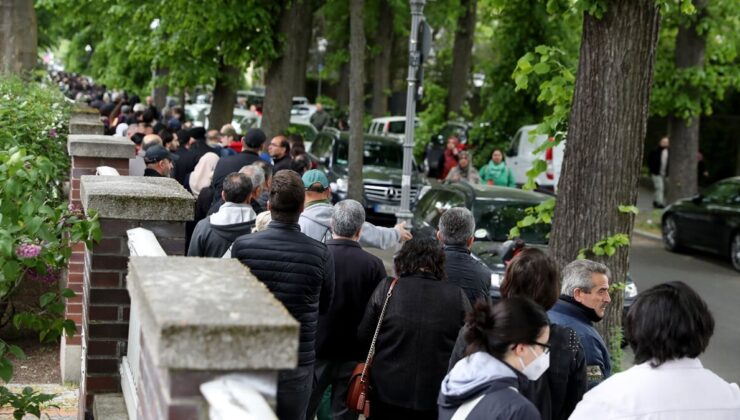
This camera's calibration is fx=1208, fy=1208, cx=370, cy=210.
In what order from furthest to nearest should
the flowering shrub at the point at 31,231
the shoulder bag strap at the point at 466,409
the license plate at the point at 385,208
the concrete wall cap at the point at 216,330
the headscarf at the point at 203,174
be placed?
the license plate at the point at 385,208, the headscarf at the point at 203,174, the flowering shrub at the point at 31,231, the shoulder bag strap at the point at 466,409, the concrete wall cap at the point at 216,330

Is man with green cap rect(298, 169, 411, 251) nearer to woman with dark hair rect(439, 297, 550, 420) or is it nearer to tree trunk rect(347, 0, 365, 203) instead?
woman with dark hair rect(439, 297, 550, 420)

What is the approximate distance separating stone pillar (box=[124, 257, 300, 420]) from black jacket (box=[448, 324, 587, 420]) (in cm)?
192

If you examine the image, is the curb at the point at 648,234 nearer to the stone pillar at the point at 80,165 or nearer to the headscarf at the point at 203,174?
the headscarf at the point at 203,174

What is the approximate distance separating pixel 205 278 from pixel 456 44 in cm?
3155

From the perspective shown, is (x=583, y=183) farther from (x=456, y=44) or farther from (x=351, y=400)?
(x=456, y=44)

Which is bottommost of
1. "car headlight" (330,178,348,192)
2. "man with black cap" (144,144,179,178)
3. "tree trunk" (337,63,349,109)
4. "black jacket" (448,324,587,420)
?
"car headlight" (330,178,348,192)

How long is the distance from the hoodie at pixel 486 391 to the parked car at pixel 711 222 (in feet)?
53.6

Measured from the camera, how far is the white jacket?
4137mm

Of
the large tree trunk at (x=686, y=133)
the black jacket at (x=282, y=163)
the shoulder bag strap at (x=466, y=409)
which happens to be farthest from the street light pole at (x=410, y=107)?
the shoulder bag strap at (x=466, y=409)

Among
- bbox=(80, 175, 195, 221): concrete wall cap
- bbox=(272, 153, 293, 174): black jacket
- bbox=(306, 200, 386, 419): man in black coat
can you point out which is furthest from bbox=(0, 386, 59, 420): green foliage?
bbox=(272, 153, 293, 174): black jacket

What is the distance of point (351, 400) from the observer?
6.76 m

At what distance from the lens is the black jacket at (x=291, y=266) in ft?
20.1

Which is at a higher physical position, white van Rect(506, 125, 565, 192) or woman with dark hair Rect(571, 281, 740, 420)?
woman with dark hair Rect(571, 281, 740, 420)

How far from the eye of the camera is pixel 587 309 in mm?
5867
